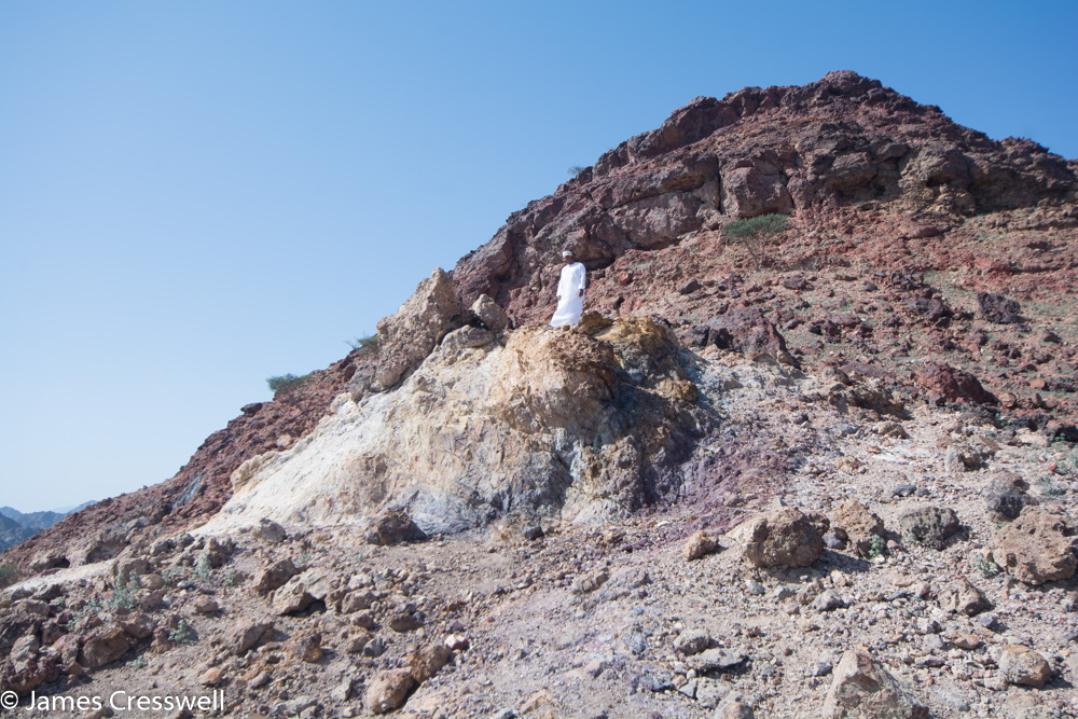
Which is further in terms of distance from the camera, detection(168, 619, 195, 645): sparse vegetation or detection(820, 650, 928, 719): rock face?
detection(168, 619, 195, 645): sparse vegetation

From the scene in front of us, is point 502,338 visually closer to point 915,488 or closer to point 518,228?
point 915,488

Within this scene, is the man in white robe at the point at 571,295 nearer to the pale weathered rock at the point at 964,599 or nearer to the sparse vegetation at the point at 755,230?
the pale weathered rock at the point at 964,599

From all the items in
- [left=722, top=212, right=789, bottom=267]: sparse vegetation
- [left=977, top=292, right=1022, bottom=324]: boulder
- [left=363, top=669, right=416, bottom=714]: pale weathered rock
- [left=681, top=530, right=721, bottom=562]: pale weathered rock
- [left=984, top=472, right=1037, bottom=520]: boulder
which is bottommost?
[left=363, top=669, right=416, bottom=714]: pale weathered rock

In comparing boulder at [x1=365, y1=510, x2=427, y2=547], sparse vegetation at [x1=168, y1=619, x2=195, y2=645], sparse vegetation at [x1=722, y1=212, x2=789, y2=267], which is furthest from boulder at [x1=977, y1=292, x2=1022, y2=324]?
sparse vegetation at [x1=168, y1=619, x2=195, y2=645]

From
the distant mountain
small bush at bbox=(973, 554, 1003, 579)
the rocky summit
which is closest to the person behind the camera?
the rocky summit

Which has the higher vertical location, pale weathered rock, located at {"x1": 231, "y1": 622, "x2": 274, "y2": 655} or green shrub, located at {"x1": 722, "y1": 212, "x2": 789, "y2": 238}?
green shrub, located at {"x1": 722, "y1": 212, "x2": 789, "y2": 238}

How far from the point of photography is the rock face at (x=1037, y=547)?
444cm

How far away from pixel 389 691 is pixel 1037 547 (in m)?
4.33

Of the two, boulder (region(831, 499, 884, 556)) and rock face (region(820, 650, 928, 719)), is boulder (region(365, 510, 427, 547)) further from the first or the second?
rock face (region(820, 650, 928, 719))

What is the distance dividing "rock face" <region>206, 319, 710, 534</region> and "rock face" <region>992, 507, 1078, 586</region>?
2872 mm

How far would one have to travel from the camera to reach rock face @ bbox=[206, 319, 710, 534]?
716cm

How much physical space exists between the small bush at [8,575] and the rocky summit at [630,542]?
0.43 feet

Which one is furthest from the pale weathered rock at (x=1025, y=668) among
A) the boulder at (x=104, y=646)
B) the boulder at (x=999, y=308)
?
the boulder at (x=999, y=308)

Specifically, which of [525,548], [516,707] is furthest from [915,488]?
[516,707]
